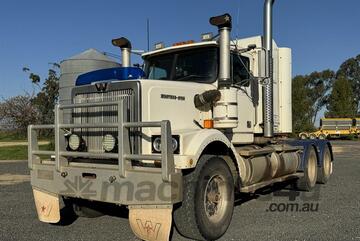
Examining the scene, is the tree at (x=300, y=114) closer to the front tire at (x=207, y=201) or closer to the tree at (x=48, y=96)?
the tree at (x=48, y=96)

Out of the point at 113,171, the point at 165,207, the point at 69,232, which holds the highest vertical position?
the point at 113,171

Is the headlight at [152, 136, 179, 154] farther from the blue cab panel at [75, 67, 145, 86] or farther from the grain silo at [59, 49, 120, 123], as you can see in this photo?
the grain silo at [59, 49, 120, 123]

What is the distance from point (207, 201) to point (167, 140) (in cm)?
144

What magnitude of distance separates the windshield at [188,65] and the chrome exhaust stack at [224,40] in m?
0.45

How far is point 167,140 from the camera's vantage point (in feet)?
16.2

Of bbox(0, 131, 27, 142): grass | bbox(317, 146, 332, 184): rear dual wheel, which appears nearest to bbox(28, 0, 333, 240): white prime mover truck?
bbox(317, 146, 332, 184): rear dual wheel

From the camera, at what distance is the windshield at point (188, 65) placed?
7.12 meters

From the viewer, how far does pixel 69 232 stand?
20.7ft

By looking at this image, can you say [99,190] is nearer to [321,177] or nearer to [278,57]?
[278,57]

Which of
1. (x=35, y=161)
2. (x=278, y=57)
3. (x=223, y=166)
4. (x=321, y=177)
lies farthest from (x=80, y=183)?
(x=321, y=177)

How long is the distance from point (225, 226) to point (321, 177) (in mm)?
5994

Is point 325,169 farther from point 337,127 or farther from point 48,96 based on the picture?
point 337,127

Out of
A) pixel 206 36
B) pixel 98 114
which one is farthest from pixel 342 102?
pixel 98 114

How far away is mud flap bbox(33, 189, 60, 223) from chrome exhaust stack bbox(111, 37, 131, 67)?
10.5 ft
